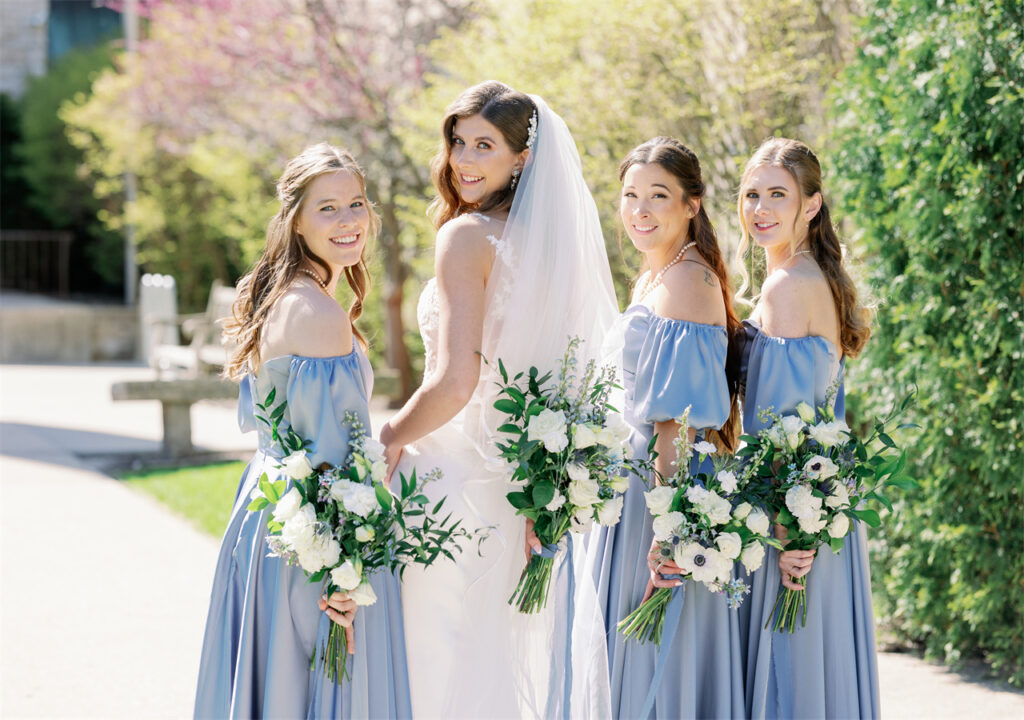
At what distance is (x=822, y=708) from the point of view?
327 centimetres

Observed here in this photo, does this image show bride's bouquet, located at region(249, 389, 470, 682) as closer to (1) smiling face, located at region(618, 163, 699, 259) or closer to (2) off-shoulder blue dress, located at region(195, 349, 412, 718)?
(2) off-shoulder blue dress, located at region(195, 349, 412, 718)

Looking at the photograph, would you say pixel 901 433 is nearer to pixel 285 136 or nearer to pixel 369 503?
pixel 369 503

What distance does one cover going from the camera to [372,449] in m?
2.96

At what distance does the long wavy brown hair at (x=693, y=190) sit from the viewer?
3336mm

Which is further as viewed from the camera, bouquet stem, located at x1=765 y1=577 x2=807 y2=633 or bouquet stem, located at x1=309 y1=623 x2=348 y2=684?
bouquet stem, located at x1=765 y1=577 x2=807 y2=633

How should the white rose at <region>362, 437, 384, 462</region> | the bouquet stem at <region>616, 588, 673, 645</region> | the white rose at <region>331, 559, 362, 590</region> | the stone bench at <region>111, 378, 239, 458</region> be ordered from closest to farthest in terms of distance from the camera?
1. the white rose at <region>331, 559, 362, 590</region>
2. the white rose at <region>362, 437, 384, 462</region>
3. the bouquet stem at <region>616, 588, 673, 645</region>
4. the stone bench at <region>111, 378, 239, 458</region>

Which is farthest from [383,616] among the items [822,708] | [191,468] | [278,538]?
[191,468]

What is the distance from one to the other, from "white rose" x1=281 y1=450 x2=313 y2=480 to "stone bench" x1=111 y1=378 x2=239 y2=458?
6762 mm

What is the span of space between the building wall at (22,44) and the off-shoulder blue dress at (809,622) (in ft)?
79.1

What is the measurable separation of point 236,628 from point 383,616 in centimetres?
45

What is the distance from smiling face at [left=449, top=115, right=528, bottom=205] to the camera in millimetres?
3221

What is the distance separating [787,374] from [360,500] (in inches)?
53.2

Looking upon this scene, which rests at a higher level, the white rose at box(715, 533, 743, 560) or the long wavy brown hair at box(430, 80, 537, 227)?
the long wavy brown hair at box(430, 80, 537, 227)

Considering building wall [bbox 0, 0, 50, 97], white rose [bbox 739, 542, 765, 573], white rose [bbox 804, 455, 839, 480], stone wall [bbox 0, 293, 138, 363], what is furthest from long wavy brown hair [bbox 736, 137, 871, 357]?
building wall [bbox 0, 0, 50, 97]
